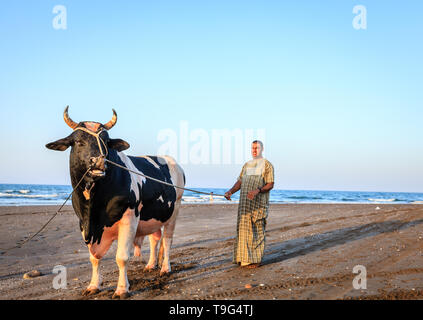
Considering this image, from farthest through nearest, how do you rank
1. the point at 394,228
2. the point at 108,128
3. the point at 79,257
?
the point at 394,228
the point at 79,257
the point at 108,128

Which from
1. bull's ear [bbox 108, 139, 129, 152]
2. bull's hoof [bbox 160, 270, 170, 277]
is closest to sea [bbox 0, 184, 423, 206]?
bull's hoof [bbox 160, 270, 170, 277]

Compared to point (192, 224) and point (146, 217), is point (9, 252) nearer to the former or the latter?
point (146, 217)

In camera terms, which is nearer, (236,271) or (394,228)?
(236,271)

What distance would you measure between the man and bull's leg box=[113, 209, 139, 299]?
230cm

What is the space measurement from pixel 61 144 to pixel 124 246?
5.49 feet

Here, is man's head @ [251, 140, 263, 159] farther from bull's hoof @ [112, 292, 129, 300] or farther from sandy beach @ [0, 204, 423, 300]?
bull's hoof @ [112, 292, 129, 300]

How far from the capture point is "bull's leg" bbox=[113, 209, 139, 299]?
5188mm

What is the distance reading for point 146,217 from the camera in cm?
604

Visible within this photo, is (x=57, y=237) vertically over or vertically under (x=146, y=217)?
under

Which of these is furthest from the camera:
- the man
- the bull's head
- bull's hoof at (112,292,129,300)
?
the man

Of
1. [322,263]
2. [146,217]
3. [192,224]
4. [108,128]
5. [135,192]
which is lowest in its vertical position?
[192,224]
